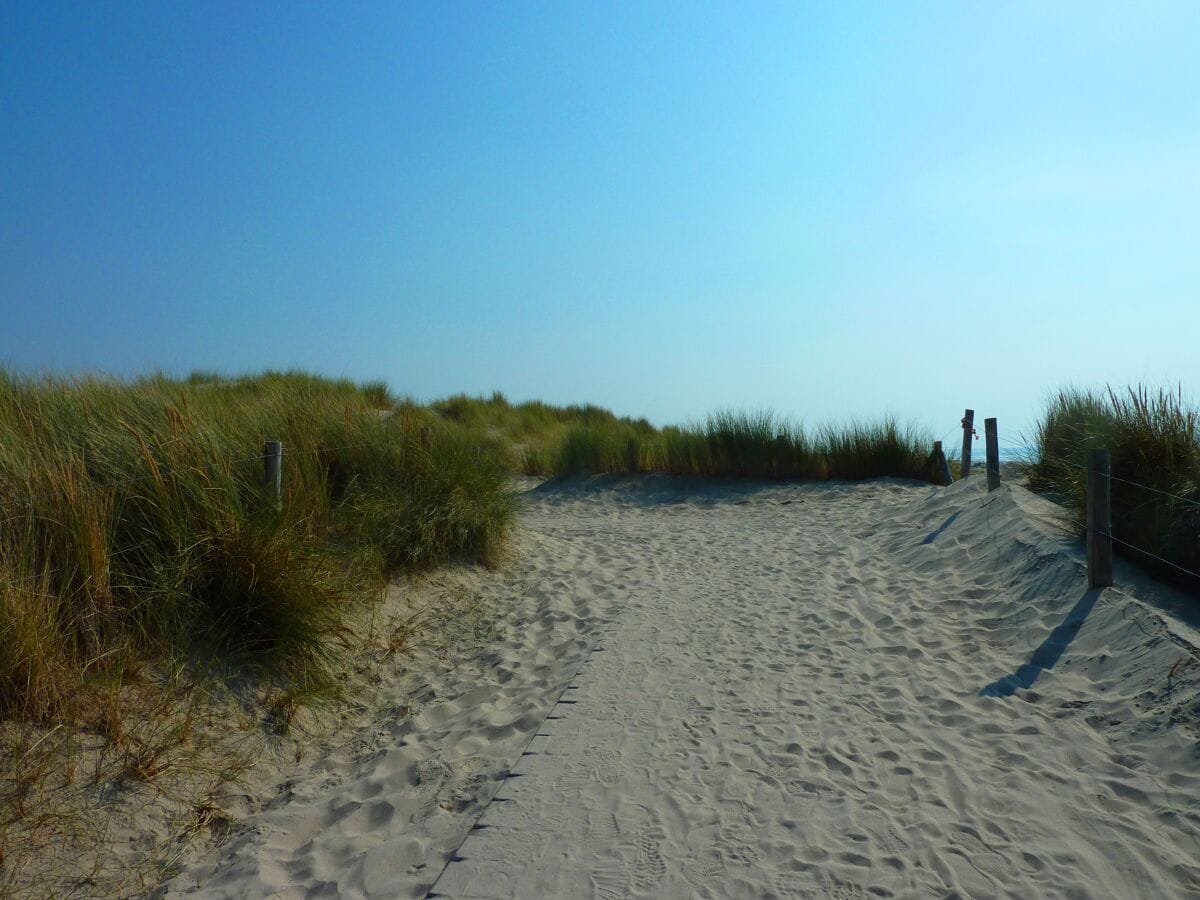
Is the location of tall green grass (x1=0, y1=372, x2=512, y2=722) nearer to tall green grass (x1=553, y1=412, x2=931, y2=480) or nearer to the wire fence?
the wire fence

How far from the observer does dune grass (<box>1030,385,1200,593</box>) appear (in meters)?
5.52

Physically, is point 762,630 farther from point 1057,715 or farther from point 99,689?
point 99,689

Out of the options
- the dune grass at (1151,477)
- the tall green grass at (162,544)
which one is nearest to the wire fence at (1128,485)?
the dune grass at (1151,477)

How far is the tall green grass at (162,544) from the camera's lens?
3.65m

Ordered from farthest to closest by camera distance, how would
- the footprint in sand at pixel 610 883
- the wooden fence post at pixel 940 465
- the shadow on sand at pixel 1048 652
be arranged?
the wooden fence post at pixel 940 465 < the shadow on sand at pixel 1048 652 < the footprint in sand at pixel 610 883

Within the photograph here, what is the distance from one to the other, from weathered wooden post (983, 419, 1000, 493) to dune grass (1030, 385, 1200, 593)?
157cm

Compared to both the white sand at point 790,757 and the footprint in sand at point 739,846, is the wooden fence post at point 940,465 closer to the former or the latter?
the white sand at point 790,757

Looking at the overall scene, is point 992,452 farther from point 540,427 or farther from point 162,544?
point 540,427

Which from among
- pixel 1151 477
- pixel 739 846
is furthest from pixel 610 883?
pixel 1151 477

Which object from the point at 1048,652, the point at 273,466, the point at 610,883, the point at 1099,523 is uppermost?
the point at 273,466

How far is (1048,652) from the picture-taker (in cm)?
484

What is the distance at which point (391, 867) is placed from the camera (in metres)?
3.06

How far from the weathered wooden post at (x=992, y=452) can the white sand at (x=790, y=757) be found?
2.33 m

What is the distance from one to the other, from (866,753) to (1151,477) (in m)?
→ 4.01
